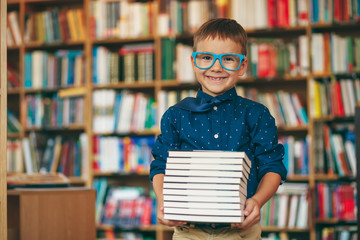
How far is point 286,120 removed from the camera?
447cm

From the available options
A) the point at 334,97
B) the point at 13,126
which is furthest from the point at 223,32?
the point at 13,126

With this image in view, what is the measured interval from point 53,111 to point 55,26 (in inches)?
29.5

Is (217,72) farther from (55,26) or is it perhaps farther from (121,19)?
(55,26)

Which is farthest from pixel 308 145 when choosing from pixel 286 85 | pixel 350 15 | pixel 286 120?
pixel 350 15

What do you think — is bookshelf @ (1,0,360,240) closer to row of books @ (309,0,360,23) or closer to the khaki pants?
row of books @ (309,0,360,23)

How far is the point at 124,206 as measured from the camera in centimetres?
471

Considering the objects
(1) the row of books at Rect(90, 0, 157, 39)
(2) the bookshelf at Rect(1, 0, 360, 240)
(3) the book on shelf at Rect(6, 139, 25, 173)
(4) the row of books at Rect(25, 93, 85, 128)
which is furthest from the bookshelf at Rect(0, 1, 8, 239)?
(3) the book on shelf at Rect(6, 139, 25, 173)

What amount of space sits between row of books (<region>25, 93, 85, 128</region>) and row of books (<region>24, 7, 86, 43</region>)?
517mm

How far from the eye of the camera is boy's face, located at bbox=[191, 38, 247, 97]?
1.71m

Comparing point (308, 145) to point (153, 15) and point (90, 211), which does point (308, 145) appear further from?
point (90, 211)

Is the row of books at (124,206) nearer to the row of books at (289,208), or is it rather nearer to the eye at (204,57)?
the row of books at (289,208)

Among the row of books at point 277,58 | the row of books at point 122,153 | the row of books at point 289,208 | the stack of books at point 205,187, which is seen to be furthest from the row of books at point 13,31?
the stack of books at point 205,187

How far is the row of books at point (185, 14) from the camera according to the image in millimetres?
4617

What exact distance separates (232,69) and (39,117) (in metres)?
3.54
